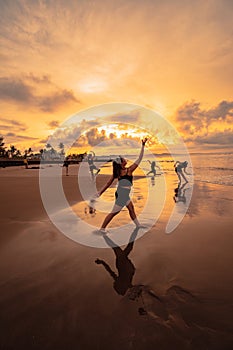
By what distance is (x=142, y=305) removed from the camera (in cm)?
302

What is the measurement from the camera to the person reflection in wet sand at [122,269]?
352cm

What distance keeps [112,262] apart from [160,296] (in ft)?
→ 4.62

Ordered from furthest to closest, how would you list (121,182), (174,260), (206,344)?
(121,182)
(174,260)
(206,344)

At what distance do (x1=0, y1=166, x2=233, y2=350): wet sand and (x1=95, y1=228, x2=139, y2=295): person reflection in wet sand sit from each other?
0.02m

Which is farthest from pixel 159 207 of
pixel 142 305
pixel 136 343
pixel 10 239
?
pixel 136 343

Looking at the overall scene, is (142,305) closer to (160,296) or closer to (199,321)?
(160,296)

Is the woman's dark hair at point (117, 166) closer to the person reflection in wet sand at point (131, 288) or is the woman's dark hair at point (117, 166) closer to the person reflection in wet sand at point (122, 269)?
the person reflection in wet sand at point (122, 269)

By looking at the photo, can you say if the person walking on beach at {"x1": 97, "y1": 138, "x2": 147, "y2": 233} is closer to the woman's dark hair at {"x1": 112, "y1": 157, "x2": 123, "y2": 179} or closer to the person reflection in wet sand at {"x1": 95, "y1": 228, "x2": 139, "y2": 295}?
the woman's dark hair at {"x1": 112, "y1": 157, "x2": 123, "y2": 179}

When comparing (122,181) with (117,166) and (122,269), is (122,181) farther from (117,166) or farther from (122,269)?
(122,269)

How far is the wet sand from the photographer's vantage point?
2.47 meters

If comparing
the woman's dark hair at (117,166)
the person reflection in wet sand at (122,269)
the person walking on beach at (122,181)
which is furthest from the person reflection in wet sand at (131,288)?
the woman's dark hair at (117,166)

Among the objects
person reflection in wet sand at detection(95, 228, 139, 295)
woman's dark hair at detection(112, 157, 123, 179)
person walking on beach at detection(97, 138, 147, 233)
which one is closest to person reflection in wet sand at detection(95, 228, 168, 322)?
person reflection in wet sand at detection(95, 228, 139, 295)

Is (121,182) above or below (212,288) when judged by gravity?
above

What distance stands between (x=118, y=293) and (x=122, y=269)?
2.61 ft
